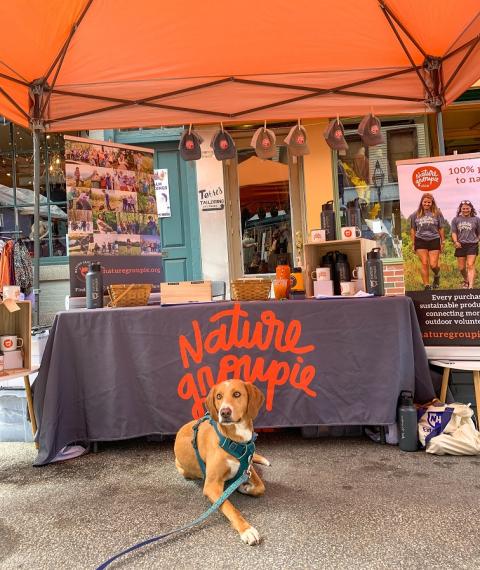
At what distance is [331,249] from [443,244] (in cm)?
78

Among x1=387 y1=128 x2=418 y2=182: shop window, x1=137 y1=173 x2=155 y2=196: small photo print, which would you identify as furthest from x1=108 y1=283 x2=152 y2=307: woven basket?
x1=387 y1=128 x2=418 y2=182: shop window

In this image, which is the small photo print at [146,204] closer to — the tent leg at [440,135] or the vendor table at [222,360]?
the vendor table at [222,360]

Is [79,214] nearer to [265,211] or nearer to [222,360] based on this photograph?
[222,360]

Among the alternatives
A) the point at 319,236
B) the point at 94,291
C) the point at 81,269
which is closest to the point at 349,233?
the point at 319,236

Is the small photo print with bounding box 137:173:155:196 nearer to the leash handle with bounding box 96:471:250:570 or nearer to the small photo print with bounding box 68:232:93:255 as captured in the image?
the small photo print with bounding box 68:232:93:255

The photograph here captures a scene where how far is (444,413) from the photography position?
281 cm

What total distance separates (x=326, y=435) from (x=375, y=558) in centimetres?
146

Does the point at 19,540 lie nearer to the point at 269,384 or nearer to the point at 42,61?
the point at 269,384

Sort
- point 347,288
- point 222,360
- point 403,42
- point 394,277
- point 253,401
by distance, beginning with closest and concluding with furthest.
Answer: point 253,401 → point 222,360 → point 347,288 → point 403,42 → point 394,277

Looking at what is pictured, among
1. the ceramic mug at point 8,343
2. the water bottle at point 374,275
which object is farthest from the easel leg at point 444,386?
the ceramic mug at point 8,343

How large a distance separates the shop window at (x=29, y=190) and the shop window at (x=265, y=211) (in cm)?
261

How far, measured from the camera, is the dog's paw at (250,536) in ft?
6.12

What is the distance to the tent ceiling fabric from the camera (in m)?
3.41

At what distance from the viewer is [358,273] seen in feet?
10.8
